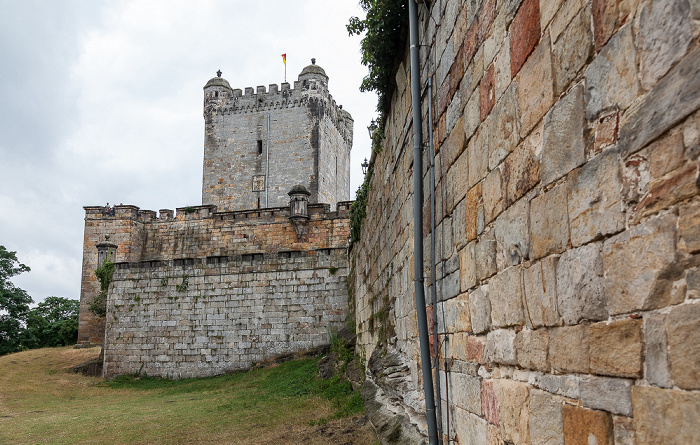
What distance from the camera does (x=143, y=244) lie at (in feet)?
95.6

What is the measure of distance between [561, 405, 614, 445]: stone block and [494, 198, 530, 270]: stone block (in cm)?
72

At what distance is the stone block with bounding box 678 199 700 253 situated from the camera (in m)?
1.40

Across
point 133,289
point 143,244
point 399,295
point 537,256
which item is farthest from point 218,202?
point 537,256

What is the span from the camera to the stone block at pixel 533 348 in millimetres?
2303

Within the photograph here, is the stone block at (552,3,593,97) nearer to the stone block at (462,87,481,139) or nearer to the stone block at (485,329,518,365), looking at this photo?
the stone block at (462,87,481,139)

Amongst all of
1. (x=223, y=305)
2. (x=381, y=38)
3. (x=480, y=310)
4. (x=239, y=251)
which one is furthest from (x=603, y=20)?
(x=239, y=251)

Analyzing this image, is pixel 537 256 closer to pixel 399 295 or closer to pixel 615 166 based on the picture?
pixel 615 166

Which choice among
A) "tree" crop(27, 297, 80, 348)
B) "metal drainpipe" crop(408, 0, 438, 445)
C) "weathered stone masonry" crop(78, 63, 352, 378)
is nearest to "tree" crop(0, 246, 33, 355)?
"tree" crop(27, 297, 80, 348)

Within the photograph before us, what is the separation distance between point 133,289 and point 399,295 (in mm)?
16248

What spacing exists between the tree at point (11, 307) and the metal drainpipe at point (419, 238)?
35.9m

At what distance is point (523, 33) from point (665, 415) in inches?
68.8

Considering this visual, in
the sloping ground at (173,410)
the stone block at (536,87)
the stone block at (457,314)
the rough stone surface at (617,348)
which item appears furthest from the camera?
the sloping ground at (173,410)

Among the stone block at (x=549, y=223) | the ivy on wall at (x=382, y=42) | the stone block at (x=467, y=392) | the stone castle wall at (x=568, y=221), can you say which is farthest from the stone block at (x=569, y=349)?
the ivy on wall at (x=382, y=42)

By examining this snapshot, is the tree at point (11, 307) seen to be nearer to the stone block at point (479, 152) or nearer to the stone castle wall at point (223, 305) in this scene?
the stone castle wall at point (223, 305)
